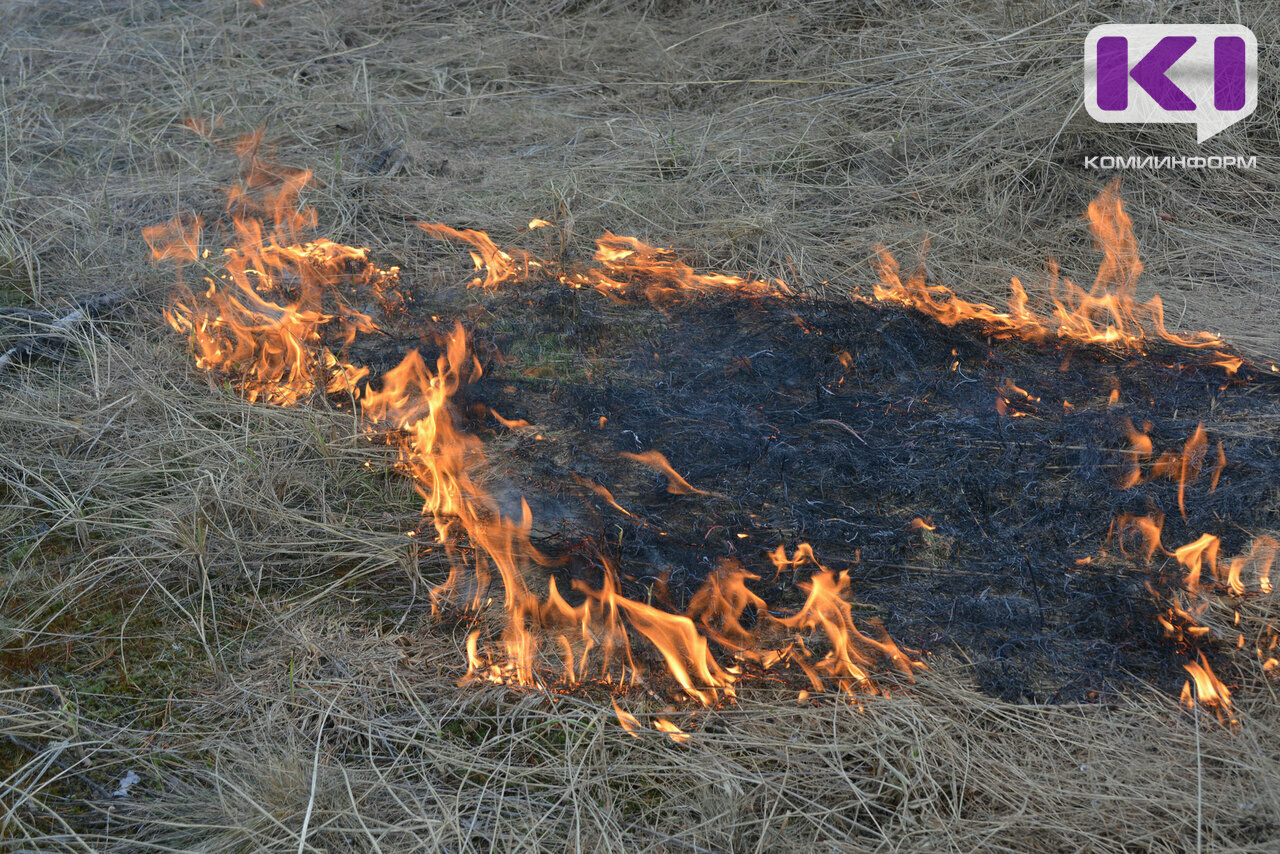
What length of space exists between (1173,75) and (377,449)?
13.3ft

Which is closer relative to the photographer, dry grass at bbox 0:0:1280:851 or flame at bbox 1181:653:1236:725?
dry grass at bbox 0:0:1280:851

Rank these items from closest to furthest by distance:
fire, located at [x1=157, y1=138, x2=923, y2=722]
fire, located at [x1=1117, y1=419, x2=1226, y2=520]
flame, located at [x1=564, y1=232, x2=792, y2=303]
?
fire, located at [x1=157, y1=138, x2=923, y2=722]
fire, located at [x1=1117, y1=419, x2=1226, y2=520]
flame, located at [x1=564, y1=232, x2=792, y2=303]

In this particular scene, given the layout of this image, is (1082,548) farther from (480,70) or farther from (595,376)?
(480,70)

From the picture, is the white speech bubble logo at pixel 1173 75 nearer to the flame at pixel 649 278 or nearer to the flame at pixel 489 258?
the flame at pixel 649 278

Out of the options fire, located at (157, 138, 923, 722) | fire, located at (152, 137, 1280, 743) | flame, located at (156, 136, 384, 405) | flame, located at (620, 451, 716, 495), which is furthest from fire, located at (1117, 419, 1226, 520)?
flame, located at (156, 136, 384, 405)

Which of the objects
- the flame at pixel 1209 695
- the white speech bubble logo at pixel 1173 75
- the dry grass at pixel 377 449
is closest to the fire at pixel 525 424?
the flame at pixel 1209 695

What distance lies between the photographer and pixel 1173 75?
4.41 metres

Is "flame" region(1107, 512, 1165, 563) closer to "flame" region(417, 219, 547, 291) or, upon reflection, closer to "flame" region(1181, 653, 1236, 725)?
"flame" region(1181, 653, 1236, 725)

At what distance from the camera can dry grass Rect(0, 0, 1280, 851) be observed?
74.4 inches

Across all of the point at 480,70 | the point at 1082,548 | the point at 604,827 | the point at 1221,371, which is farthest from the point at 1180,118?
the point at 604,827

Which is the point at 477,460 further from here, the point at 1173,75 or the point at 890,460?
the point at 1173,75

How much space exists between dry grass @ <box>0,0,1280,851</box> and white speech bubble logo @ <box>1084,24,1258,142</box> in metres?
0.09

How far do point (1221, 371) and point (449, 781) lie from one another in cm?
274

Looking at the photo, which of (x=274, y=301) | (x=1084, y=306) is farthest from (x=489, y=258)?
(x=1084, y=306)
